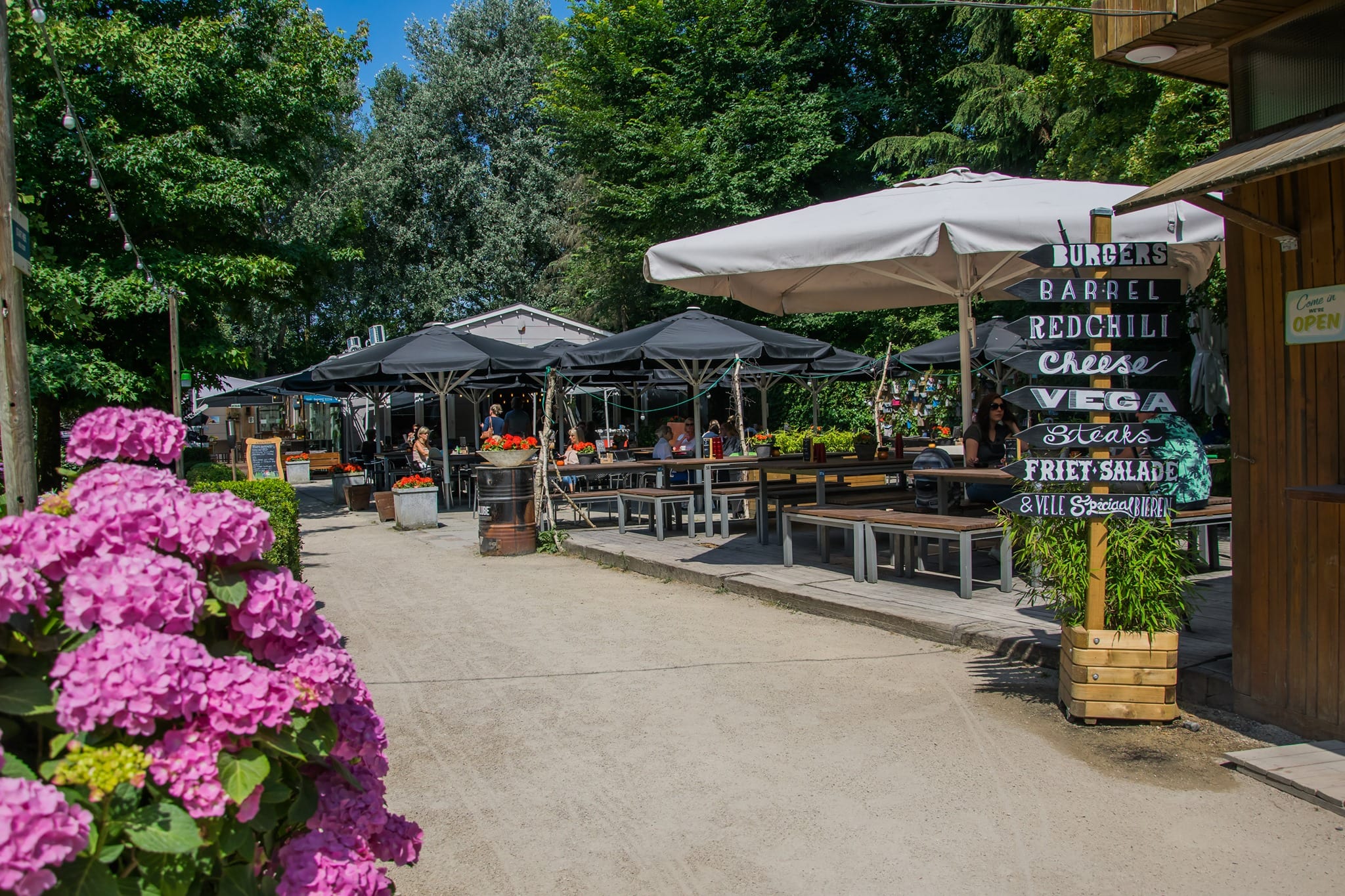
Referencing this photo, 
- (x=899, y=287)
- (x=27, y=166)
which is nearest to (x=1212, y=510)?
(x=899, y=287)

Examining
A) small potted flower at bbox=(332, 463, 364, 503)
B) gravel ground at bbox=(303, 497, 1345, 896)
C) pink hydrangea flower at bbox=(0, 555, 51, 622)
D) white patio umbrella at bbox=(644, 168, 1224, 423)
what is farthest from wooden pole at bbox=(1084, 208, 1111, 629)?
small potted flower at bbox=(332, 463, 364, 503)

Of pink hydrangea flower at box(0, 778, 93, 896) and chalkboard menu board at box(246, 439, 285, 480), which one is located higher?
chalkboard menu board at box(246, 439, 285, 480)

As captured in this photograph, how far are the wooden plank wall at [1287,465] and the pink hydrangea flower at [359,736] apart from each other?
155 inches

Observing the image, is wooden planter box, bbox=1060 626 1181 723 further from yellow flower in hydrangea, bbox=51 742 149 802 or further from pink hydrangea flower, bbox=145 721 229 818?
yellow flower in hydrangea, bbox=51 742 149 802

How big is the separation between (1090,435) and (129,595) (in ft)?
14.1

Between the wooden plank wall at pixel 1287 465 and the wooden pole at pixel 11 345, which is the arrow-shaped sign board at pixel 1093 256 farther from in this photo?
the wooden pole at pixel 11 345

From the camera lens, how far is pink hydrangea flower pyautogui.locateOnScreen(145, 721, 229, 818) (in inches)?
70.3

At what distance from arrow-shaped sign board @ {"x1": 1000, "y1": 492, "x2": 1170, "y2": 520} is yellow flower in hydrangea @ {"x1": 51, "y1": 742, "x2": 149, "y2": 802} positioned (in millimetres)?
3990

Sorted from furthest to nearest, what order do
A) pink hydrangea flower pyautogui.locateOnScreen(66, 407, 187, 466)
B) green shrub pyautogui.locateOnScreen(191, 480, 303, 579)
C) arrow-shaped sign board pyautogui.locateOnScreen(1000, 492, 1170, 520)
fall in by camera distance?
green shrub pyautogui.locateOnScreen(191, 480, 303, 579), arrow-shaped sign board pyautogui.locateOnScreen(1000, 492, 1170, 520), pink hydrangea flower pyautogui.locateOnScreen(66, 407, 187, 466)

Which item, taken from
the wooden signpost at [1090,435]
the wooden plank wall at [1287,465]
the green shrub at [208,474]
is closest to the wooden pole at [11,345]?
the wooden signpost at [1090,435]

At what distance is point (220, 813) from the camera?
1811mm

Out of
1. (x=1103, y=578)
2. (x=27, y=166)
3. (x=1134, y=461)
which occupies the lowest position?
(x=1103, y=578)

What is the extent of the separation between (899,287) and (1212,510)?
429 centimetres

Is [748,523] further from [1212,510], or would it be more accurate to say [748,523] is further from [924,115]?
[924,115]
